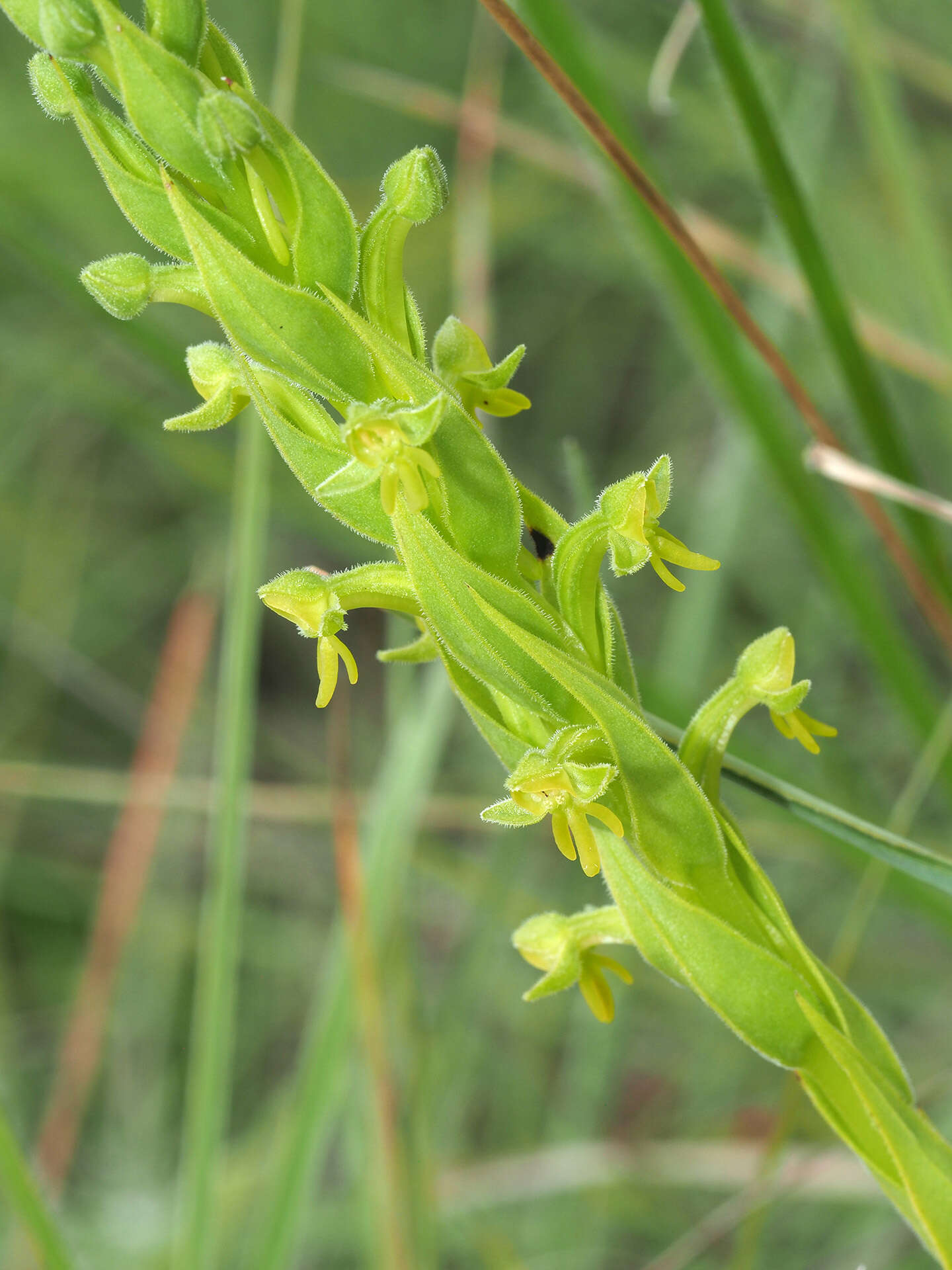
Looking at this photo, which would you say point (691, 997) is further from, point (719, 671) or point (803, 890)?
point (719, 671)

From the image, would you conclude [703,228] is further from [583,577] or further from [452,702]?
[583,577]

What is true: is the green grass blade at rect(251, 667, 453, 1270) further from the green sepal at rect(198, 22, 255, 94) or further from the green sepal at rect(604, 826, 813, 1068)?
the green sepal at rect(198, 22, 255, 94)

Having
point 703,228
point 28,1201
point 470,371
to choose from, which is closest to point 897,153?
point 703,228

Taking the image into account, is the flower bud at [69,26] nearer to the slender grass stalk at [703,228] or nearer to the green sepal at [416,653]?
the green sepal at [416,653]

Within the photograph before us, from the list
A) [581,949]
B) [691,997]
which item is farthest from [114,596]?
[581,949]

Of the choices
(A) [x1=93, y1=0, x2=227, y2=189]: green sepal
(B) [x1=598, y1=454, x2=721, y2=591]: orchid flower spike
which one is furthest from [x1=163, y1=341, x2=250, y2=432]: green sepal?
(B) [x1=598, y1=454, x2=721, y2=591]: orchid flower spike

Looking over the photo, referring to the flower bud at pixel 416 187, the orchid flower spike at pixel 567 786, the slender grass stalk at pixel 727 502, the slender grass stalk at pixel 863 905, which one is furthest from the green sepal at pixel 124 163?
the slender grass stalk at pixel 727 502

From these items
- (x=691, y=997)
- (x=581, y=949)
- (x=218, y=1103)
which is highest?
(x=581, y=949)
